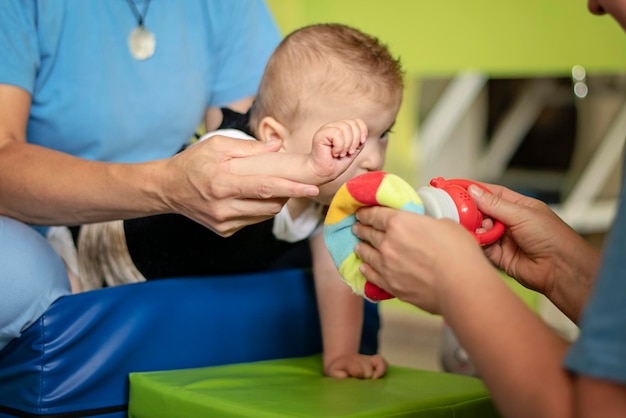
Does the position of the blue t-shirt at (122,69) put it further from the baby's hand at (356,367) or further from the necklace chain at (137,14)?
the baby's hand at (356,367)

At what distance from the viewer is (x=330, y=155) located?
2.97ft

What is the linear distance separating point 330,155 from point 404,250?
0.21 meters

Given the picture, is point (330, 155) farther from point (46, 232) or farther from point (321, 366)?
point (46, 232)

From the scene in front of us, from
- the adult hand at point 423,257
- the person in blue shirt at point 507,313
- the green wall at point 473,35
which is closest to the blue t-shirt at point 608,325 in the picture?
the person in blue shirt at point 507,313

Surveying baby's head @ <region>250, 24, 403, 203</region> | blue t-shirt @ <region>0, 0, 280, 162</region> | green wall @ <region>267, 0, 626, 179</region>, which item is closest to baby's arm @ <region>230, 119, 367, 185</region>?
baby's head @ <region>250, 24, 403, 203</region>

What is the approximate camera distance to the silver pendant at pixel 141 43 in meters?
1.36

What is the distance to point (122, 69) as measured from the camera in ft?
4.40

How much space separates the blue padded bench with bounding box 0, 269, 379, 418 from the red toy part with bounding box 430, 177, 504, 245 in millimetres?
410

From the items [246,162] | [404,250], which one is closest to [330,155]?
[246,162]

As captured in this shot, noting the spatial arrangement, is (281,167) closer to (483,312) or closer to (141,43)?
(483,312)

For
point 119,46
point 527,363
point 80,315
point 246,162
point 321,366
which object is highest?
point 119,46

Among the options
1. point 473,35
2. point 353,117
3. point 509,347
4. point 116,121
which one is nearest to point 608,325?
point 509,347

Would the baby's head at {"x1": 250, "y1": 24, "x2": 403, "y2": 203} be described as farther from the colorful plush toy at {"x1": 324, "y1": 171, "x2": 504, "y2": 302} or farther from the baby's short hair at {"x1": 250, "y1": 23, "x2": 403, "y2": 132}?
the colorful plush toy at {"x1": 324, "y1": 171, "x2": 504, "y2": 302}

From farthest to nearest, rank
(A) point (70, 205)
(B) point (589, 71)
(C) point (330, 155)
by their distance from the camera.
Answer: (B) point (589, 71) → (A) point (70, 205) → (C) point (330, 155)
